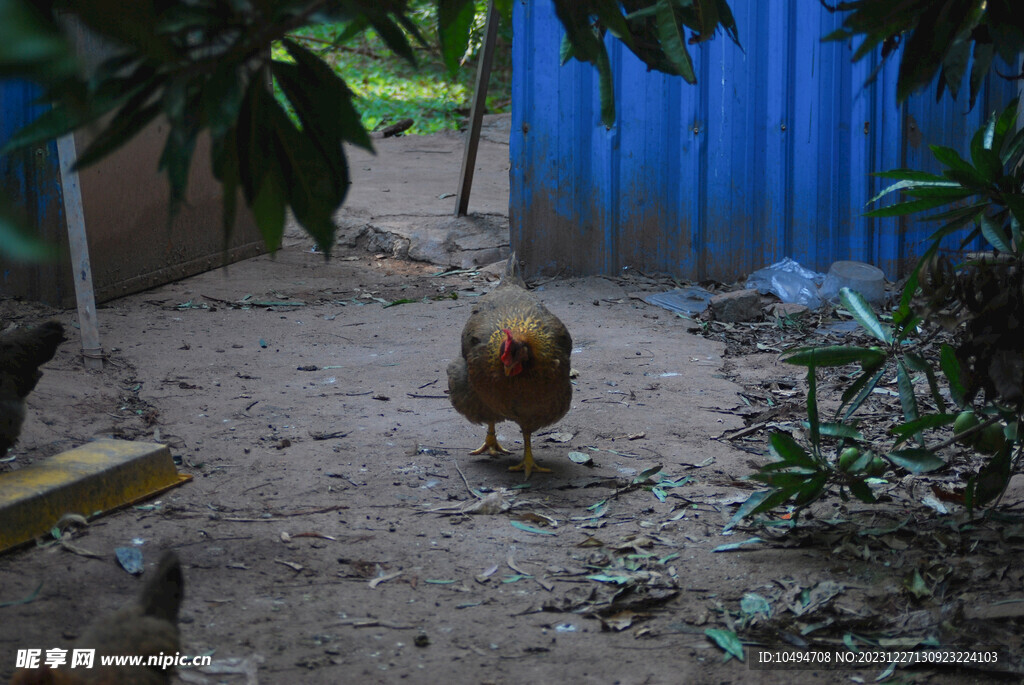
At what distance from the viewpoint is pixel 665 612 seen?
3.01 m

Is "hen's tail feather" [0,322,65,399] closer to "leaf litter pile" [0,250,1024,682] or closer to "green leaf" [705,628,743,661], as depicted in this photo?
"leaf litter pile" [0,250,1024,682]

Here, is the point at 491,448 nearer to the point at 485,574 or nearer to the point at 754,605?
the point at 485,574

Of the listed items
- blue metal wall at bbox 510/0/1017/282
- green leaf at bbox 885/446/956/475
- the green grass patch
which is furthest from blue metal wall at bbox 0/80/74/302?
the green grass patch

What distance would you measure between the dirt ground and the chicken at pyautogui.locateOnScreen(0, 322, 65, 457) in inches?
15.7

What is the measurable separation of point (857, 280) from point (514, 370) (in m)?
4.29

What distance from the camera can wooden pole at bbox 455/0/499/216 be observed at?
8.87 meters

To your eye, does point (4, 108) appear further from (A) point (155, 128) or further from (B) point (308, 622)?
(B) point (308, 622)

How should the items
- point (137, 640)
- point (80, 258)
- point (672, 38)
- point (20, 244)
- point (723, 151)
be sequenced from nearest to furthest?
point (20, 244) < point (672, 38) < point (137, 640) < point (80, 258) < point (723, 151)

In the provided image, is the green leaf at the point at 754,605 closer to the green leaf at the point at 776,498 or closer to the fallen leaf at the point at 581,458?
the green leaf at the point at 776,498

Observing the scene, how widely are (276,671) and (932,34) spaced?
2462mm

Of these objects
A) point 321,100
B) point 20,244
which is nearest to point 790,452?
point 321,100

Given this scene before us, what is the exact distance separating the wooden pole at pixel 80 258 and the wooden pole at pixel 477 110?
4450 millimetres

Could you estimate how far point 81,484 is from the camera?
361 cm

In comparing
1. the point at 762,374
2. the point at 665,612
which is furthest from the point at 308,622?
the point at 762,374
